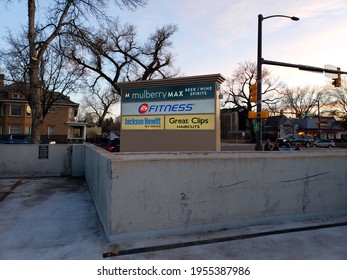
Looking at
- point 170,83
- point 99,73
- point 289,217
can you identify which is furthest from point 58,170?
point 99,73

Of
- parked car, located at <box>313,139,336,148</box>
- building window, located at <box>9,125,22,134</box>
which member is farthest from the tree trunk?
parked car, located at <box>313,139,336,148</box>

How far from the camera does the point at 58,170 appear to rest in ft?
43.2

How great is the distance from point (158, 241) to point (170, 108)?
8971mm

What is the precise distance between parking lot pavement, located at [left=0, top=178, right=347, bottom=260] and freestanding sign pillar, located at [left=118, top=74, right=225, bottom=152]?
674cm

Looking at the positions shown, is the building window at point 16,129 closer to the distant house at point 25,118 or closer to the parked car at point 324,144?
the distant house at point 25,118

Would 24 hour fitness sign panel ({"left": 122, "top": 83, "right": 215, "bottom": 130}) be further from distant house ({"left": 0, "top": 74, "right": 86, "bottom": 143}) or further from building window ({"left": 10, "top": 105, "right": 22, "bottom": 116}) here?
building window ({"left": 10, "top": 105, "right": 22, "bottom": 116})

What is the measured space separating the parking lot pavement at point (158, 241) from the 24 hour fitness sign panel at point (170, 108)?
696 centimetres

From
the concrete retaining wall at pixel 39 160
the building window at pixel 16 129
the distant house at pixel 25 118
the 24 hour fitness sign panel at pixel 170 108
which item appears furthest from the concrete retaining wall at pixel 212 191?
the building window at pixel 16 129

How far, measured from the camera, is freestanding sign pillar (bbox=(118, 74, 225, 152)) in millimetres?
12477

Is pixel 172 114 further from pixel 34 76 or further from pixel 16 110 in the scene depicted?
pixel 16 110

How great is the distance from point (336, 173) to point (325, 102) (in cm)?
8151

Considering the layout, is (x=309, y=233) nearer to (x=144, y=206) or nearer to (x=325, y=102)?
(x=144, y=206)

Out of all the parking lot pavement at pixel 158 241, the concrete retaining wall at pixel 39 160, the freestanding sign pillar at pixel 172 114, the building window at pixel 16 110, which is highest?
the building window at pixel 16 110

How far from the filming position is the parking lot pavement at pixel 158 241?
428 cm
